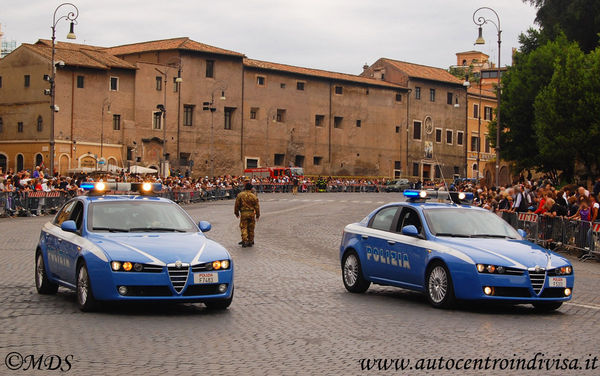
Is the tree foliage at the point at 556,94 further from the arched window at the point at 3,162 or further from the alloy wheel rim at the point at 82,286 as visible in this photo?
the arched window at the point at 3,162

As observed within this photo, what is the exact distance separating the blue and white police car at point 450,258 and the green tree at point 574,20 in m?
42.4

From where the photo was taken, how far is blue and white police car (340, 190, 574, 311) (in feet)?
37.7

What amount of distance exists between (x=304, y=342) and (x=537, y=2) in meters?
51.9

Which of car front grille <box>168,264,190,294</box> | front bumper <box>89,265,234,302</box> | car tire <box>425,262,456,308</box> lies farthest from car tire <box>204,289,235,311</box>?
car tire <box>425,262,456,308</box>

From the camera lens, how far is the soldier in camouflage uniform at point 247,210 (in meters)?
23.4

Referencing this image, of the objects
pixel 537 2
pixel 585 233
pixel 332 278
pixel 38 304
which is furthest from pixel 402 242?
pixel 537 2

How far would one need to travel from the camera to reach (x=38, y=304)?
1177 centimetres

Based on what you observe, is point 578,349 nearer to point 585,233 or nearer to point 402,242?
point 402,242

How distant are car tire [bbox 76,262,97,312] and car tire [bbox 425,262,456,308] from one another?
4.37m

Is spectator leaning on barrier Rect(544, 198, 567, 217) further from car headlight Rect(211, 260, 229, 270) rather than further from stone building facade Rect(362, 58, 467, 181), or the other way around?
stone building facade Rect(362, 58, 467, 181)

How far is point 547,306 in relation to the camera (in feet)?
39.5

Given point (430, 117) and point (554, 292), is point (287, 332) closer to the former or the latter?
point (554, 292)

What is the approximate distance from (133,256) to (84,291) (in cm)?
85

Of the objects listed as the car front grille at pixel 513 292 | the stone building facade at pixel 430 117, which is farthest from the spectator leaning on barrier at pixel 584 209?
the stone building facade at pixel 430 117
